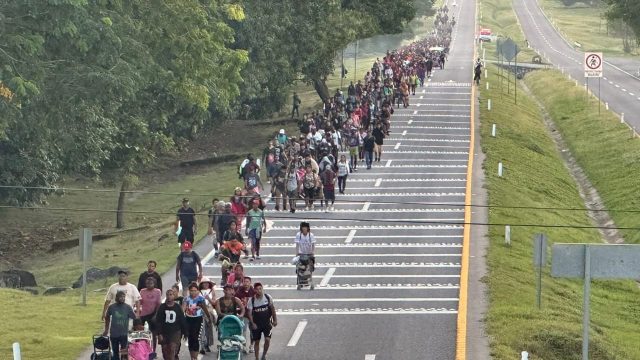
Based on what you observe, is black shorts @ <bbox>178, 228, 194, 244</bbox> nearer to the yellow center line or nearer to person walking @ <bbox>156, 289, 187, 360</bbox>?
the yellow center line

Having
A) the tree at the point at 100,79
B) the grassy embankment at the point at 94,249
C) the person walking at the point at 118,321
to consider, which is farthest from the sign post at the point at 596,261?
the tree at the point at 100,79


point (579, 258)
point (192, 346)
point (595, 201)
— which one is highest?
point (579, 258)

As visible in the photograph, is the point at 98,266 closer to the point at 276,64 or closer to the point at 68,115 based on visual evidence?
the point at 68,115

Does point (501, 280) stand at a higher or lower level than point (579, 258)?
lower

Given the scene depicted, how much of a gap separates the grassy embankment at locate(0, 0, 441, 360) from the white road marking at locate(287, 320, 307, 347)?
384 cm

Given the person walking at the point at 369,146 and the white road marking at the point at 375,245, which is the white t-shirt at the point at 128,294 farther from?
the person walking at the point at 369,146

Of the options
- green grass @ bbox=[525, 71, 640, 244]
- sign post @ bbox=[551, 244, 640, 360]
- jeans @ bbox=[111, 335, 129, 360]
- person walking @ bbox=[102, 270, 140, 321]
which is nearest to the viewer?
sign post @ bbox=[551, 244, 640, 360]

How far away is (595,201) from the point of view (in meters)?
54.2

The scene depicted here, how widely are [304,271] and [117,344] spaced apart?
343 inches

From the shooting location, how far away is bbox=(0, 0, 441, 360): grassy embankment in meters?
26.6

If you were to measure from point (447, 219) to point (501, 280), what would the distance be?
8871 mm

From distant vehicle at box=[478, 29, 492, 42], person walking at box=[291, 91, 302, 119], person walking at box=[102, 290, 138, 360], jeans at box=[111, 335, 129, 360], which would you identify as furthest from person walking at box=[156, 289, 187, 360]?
distant vehicle at box=[478, 29, 492, 42]

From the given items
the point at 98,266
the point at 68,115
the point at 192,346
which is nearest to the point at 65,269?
the point at 98,266

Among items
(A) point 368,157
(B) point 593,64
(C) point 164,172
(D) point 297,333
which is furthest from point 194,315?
(B) point 593,64
